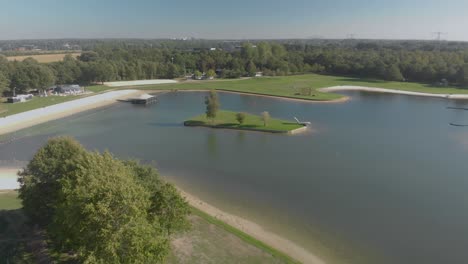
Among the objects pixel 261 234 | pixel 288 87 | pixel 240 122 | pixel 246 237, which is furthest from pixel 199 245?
pixel 288 87

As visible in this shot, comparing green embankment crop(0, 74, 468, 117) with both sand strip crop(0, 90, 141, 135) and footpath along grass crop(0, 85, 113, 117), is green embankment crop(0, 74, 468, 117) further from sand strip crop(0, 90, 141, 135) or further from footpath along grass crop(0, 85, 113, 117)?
sand strip crop(0, 90, 141, 135)

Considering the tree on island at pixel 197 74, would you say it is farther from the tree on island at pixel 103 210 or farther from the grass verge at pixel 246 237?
the tree on island at pixel 103 210

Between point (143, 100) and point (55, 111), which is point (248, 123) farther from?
point (55, 111)

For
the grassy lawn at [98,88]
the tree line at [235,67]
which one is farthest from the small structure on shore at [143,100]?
the tree line at [235,67]

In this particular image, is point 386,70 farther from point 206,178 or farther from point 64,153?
point 64,153

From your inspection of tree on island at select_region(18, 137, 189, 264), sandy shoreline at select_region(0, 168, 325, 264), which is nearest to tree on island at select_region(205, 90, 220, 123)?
sandy shoreline at select_region(0, 168, 325, 264)

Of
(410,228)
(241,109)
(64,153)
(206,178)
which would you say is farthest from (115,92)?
(410,228)
